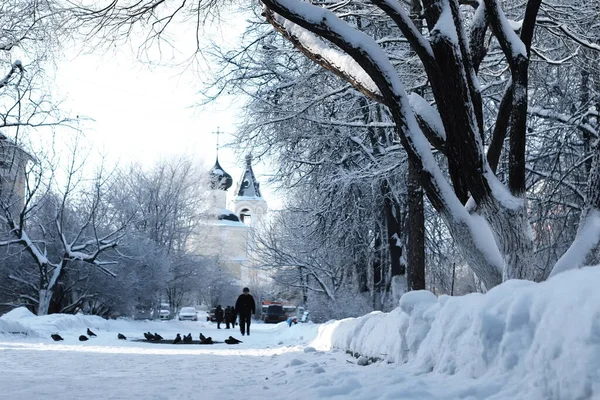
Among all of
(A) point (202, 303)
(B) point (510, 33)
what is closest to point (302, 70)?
(B) point (510, 33)

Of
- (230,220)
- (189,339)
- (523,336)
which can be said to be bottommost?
(189,339)

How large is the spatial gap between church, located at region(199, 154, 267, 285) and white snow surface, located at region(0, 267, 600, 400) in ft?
134

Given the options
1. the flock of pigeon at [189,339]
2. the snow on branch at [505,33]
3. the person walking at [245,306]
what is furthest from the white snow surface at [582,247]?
the person walking at [245,306]

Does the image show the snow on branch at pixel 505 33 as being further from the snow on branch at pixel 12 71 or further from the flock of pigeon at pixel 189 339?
the snow on branch at pixel 12 71

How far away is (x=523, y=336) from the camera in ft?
13.9

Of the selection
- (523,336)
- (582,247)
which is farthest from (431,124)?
(523,336)

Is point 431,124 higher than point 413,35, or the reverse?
point 413,35

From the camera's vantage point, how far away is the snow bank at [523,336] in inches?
138

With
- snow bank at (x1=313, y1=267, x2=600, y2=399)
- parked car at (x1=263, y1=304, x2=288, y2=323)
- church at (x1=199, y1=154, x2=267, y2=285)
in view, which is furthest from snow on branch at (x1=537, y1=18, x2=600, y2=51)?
parked car at (x1=263, y1=304, x2=288, y2=323)

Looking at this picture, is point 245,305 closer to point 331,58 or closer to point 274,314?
point 331,58

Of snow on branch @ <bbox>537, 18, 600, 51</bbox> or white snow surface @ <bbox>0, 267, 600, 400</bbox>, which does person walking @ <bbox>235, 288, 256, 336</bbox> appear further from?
snow on branch @ <bbox>537, 18, 600, 51</bbox>

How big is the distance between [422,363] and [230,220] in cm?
8645

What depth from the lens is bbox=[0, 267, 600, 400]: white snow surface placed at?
3.69m

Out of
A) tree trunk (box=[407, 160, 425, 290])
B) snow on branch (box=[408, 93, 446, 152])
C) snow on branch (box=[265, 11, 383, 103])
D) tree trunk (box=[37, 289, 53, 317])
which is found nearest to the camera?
snow on branch (box=[408, 93, 446, 152])
